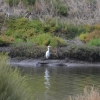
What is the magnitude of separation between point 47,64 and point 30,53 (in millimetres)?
1723

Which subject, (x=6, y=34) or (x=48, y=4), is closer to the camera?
(x=6, y=34)

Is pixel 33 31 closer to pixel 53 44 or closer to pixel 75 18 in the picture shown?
pixel 53 44

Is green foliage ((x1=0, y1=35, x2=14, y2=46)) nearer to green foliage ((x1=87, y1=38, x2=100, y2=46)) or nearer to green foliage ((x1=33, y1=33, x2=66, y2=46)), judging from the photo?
green foliage ((x1=33, y1=33, x2=66, y2=46))

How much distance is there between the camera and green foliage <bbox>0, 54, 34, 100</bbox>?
23.4 ft

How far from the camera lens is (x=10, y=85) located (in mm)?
7266

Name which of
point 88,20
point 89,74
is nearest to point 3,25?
point 88,20

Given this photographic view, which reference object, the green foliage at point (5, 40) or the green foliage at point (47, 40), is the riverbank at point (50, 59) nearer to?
the green foliage at point (5, 40)

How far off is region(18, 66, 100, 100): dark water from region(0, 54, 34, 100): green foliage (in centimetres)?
766

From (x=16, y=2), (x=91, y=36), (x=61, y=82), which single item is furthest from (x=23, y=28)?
(x=61, y=82)

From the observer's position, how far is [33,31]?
36469 millimetres

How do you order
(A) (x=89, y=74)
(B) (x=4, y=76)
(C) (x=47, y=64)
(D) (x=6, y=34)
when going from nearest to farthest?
(B) (x=4, y=76) < (A) (x=89, y=74) < (C) (x=47, y=64) < (D) (x=6, y=34)

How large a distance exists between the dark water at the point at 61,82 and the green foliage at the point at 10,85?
25.1 ft

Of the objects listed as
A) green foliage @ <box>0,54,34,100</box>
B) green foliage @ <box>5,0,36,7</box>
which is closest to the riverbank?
green foliage @ <box>5,0,36,7</box>

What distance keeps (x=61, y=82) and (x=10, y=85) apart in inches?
536
